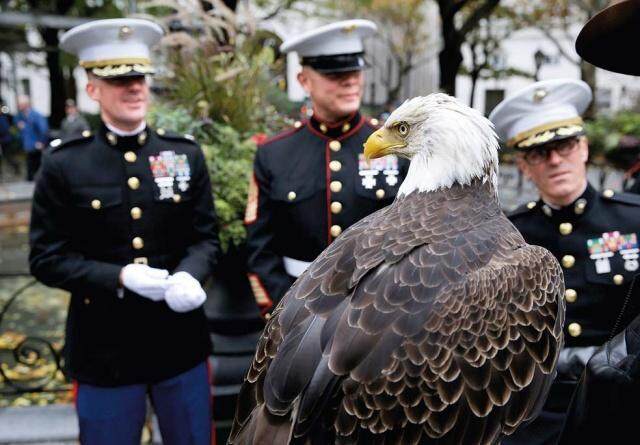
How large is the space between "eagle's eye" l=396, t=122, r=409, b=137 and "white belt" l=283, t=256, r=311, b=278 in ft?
3.45

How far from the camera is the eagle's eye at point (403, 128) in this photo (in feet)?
7.14

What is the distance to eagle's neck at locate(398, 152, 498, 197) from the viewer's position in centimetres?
210

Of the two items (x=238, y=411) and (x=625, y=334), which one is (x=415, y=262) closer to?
(x=625, y=334)

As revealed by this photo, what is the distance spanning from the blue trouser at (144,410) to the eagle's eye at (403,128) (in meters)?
1.66

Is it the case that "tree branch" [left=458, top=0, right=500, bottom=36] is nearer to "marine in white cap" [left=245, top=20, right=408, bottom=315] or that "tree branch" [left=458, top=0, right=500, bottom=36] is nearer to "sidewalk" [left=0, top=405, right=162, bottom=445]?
"marine in white cap" [left=245, top=20, right=408, bottom=315]

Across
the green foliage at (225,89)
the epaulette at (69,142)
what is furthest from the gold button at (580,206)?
the epaulette at (69,142)

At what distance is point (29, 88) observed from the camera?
1590 inches

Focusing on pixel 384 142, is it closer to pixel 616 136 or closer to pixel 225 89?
pixel 225 89

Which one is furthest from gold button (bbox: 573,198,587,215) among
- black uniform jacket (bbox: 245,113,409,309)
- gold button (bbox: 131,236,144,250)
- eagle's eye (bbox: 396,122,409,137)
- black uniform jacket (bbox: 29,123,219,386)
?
gold button (bbox: 131,236,144,250)

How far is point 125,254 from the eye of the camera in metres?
2.85

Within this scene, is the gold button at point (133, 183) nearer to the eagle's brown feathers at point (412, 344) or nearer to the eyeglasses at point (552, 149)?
the eagle's brown feathers at point (412, 344)

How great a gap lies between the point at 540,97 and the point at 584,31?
1305 mm

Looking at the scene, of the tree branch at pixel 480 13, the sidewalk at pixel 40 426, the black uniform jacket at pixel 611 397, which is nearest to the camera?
the black uniform jacket at pixel 611 397

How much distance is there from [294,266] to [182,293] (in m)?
0.65
